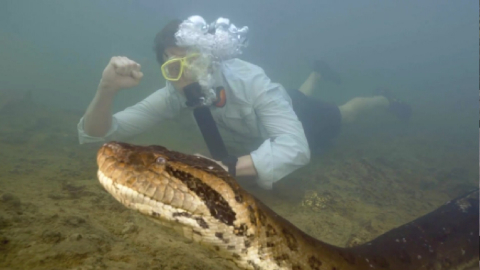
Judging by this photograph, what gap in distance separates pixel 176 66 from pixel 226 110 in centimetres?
151

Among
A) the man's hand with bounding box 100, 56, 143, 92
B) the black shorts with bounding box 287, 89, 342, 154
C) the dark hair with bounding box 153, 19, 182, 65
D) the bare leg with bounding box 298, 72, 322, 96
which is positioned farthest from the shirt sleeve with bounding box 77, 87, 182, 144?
the bare leg with bounding box 298, 72, 322, 96

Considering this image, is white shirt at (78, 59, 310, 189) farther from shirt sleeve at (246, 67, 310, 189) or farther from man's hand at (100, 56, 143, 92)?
man's hand at (100, 56, 143, 92)

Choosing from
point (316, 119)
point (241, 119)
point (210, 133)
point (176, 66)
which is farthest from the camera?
point (316, 119)

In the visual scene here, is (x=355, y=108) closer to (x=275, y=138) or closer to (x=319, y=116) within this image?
(x=319, y=116)

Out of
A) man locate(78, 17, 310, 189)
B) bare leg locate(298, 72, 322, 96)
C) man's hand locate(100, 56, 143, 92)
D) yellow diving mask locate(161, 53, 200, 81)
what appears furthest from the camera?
bare leg locate(298, 72, 322, 96)

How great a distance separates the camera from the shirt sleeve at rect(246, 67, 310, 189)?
191 inches

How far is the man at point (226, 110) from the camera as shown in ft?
15.8

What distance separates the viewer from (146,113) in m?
6.34

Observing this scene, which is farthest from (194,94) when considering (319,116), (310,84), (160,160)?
(310,84)

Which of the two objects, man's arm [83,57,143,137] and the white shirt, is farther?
the white shirt

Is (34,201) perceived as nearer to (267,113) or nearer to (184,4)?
(267,113)

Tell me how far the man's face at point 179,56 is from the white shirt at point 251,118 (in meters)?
0.37

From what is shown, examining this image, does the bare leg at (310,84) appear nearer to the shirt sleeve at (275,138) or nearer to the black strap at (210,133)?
the shirt sleeve at (275,138)

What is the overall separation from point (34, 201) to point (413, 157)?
11.7 m
